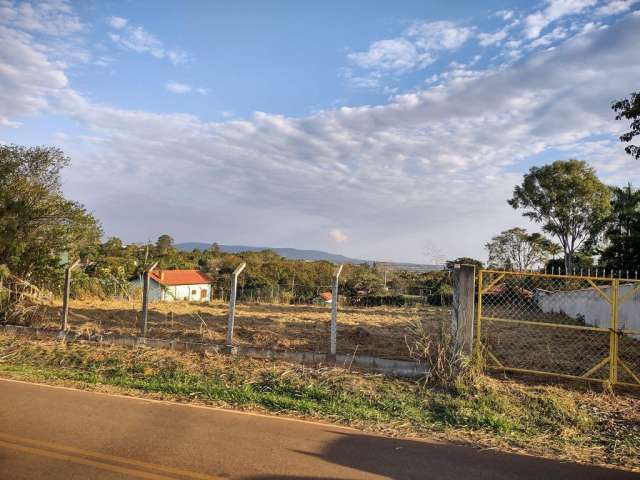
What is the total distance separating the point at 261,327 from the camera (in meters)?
11.6

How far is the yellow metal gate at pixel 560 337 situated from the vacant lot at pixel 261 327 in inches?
49.7

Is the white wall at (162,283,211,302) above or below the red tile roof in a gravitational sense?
below

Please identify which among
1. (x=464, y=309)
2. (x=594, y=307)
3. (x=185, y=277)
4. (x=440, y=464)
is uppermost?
(x=464, y=309)

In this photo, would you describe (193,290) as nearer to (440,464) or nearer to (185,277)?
(185,277)

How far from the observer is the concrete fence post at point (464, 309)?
323 inches

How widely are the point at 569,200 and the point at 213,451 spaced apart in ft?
101

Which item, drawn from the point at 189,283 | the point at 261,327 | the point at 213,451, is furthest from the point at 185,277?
the point at 213,451

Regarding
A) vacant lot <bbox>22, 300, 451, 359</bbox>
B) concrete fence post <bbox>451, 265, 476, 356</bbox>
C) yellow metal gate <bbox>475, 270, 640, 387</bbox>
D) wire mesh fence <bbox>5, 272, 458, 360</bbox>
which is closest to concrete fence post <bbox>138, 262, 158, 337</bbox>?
wire mesh fence <bbox>5, 272, 458, 360</bbox>

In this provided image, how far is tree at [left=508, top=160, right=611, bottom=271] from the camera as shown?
29.9 metres

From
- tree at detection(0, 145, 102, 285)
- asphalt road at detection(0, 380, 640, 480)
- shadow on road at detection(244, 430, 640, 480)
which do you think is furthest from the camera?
tree at detection(0, 145, 102, 285)

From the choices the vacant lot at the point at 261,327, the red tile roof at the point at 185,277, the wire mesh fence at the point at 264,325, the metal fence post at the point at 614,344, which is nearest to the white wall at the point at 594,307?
the metal fence post at the point at 614,344

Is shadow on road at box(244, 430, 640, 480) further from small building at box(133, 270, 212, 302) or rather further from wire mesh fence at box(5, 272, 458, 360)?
small building at box(133, 270, 212, 302)

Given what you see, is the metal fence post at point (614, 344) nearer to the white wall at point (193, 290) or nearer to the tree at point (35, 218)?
the tree at point (35, 218)

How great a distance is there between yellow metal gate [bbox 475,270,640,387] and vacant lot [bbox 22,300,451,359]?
126 cm
